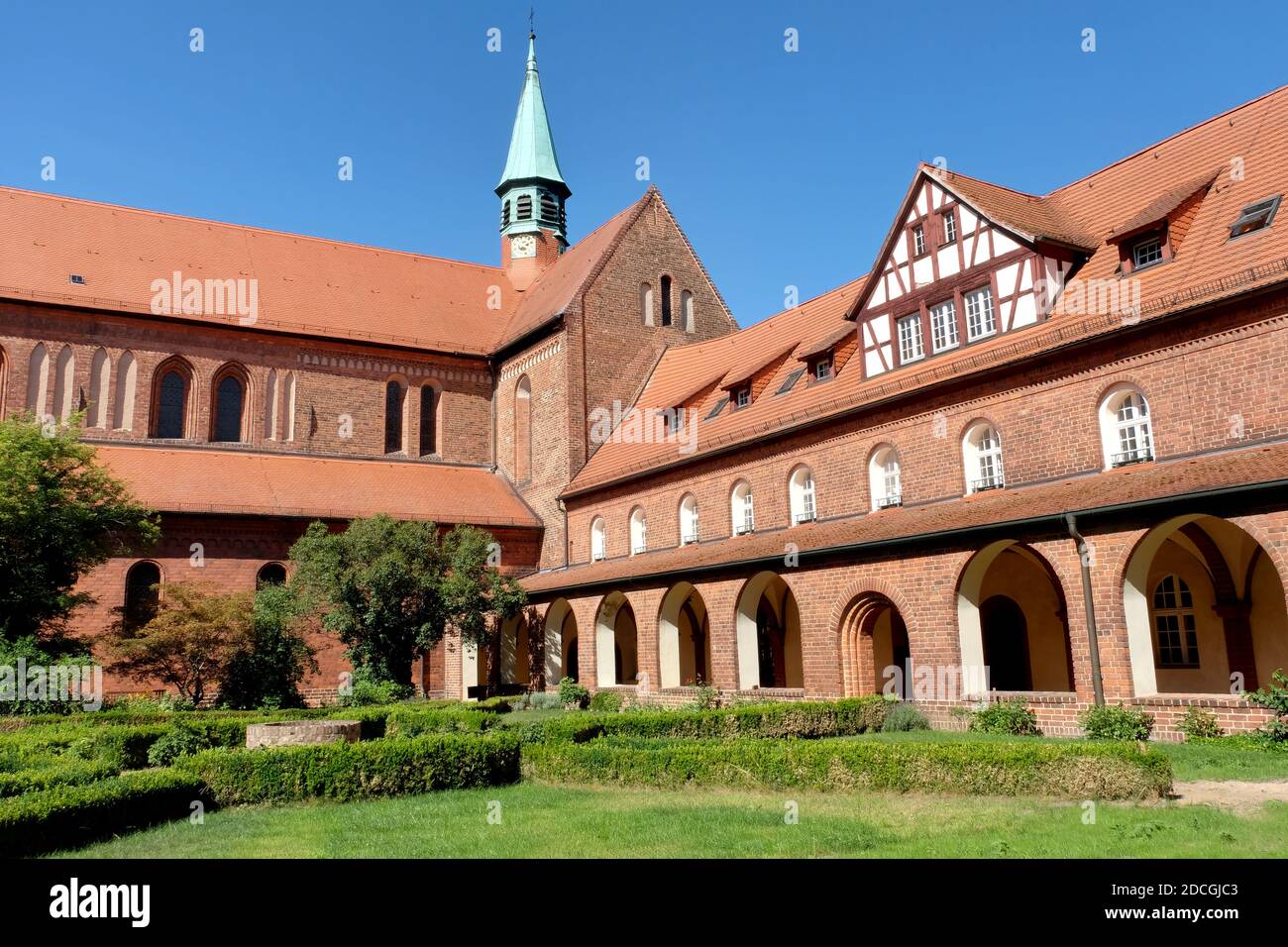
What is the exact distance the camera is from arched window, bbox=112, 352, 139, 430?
31469 mm

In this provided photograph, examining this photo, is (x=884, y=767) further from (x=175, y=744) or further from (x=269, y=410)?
(x=269, y=410)

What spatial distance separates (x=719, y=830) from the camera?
9242 mm

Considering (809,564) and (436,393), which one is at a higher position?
(436,393)

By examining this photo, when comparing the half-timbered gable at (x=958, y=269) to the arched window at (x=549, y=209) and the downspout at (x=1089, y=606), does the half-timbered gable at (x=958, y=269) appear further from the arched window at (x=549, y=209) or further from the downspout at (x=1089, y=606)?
the arched window at (x=549, y=209)

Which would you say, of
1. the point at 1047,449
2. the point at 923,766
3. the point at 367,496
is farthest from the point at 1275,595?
the point at 367,496

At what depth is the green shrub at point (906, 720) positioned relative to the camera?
17.8m

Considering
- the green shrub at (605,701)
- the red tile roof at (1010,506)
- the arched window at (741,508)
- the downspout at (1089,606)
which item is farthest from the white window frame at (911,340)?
the green shrub at (605,701)

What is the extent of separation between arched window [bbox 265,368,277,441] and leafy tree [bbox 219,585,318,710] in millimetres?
8605

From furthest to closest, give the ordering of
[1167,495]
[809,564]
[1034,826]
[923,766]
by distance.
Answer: [809,564] → [1167,495] → [923,766] → [1034,826]

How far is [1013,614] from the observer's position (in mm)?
21797

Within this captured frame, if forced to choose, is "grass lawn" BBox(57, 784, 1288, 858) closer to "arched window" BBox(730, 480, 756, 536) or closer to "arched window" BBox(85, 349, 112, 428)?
"arched window" BBox(730, 480, 756, 536)

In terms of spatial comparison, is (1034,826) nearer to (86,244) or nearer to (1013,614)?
(1013,614)

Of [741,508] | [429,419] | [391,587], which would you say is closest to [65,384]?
[429,419]
